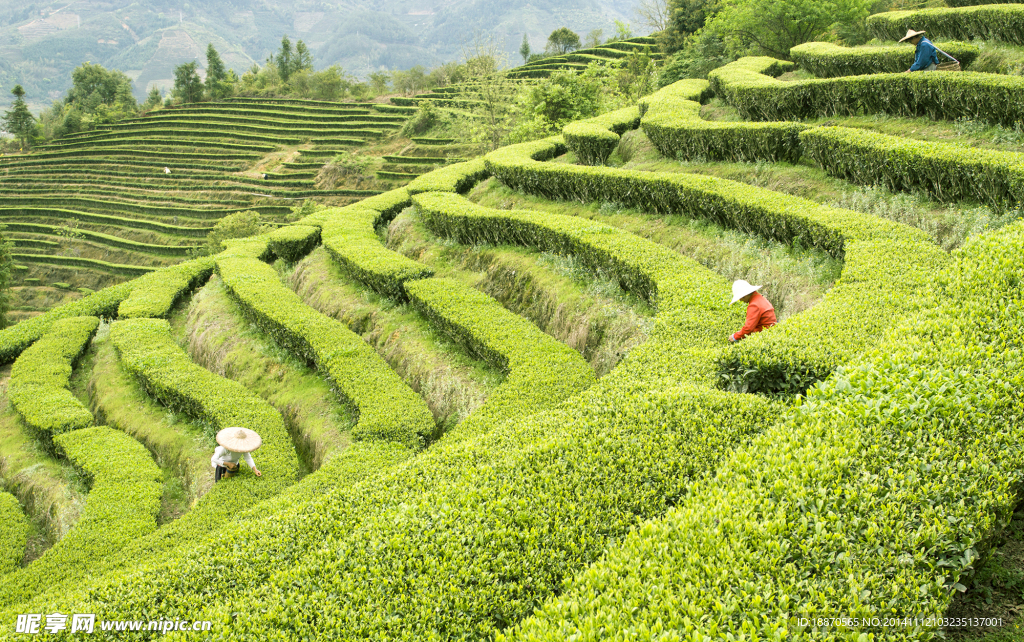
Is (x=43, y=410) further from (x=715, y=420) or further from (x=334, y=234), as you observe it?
(x=715, y=420)

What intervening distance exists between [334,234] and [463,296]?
27.7 ft

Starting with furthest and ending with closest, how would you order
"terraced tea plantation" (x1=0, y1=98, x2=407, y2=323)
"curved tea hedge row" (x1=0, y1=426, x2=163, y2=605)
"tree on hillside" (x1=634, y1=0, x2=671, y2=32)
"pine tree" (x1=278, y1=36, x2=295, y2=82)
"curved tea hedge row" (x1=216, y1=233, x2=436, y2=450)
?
"pine tree" (x1=278, y1=36, x2=295, y2=82) < "terraced tea plantation" (x1=0, y1=98, x2=407, y2=323) < "tree on hillside" (x1=634, y1=0, x2=671, y2=32) < "curved tea hedge row" (x1=216, y1=233, x2=436, y2=450) < "curved tea hedge row" (x1=0, y1=426, x2=163, y2=605)

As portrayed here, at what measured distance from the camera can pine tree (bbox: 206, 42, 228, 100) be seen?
3479 inches

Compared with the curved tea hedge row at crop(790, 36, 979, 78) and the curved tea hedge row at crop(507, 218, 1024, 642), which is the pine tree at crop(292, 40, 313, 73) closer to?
the curved tea hedge row at crop(790, 36, 979, 78)

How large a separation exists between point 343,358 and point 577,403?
305 inches

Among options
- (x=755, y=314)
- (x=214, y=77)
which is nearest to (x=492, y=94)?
(x=755, y=314)

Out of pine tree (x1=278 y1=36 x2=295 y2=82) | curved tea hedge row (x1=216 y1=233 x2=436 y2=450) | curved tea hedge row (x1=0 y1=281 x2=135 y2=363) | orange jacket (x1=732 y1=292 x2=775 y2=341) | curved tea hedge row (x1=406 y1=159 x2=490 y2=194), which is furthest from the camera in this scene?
pine tree (x1=278 y1=36 x2=295 y2=82)

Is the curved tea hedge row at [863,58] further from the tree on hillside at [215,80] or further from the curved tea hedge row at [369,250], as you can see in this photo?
the tree on hillside at [215,80]

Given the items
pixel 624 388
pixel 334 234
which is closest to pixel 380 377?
pixel 624 388

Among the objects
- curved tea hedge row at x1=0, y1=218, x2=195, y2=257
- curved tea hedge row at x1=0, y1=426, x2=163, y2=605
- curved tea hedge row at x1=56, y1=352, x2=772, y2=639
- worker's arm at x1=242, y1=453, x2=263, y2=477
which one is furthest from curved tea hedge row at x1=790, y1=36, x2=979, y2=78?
curved tea hedge row at x1=0, y1=218, x2=195, y2=257

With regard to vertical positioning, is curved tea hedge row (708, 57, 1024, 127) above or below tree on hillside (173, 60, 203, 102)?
below

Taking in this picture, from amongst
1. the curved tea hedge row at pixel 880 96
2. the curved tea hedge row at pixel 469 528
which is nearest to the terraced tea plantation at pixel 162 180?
the curved tea hedge row at pixel 880 96

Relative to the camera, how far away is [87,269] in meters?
49.5

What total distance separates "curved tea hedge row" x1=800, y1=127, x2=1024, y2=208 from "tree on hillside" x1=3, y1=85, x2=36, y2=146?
9875 centimetres
